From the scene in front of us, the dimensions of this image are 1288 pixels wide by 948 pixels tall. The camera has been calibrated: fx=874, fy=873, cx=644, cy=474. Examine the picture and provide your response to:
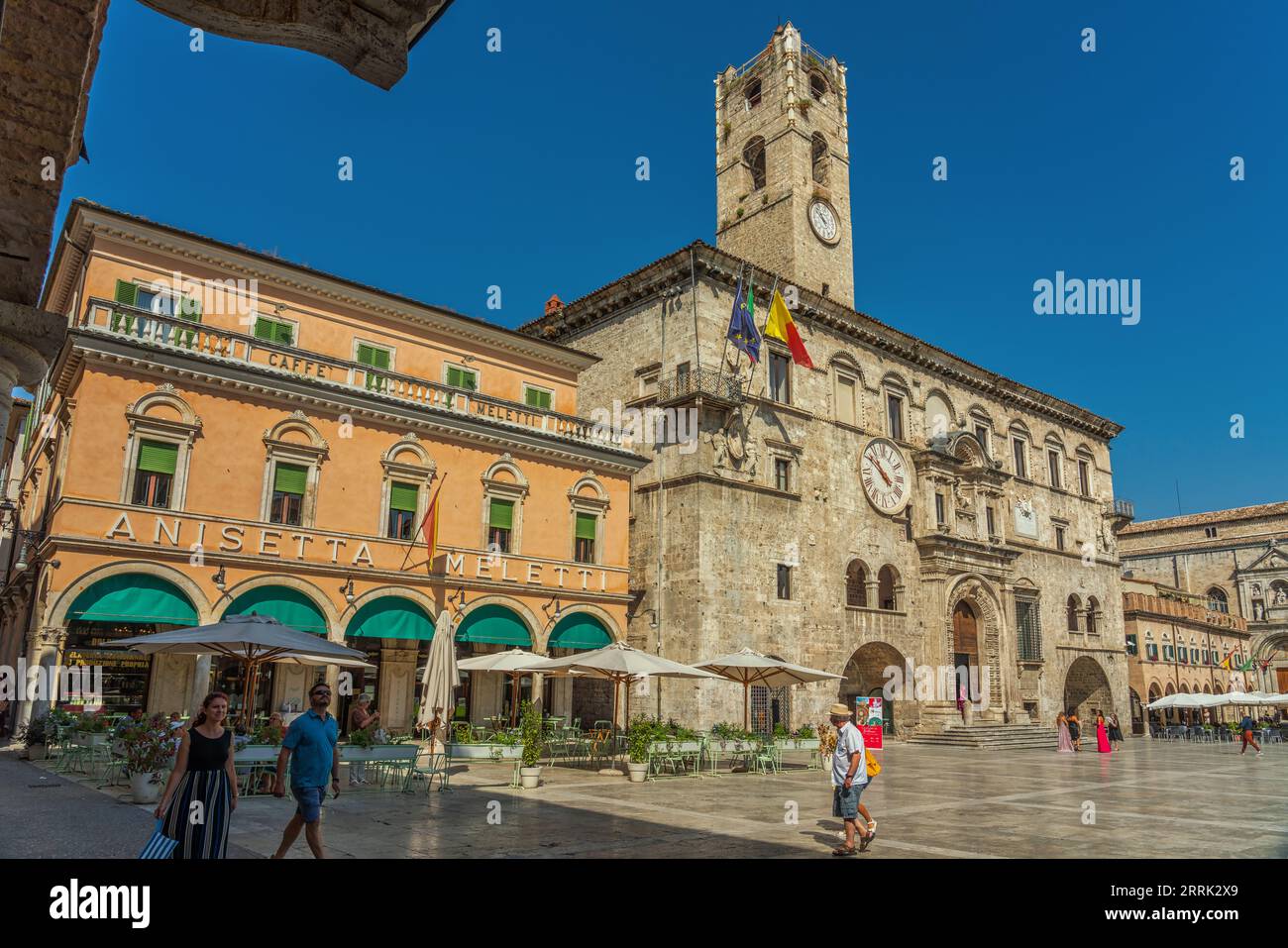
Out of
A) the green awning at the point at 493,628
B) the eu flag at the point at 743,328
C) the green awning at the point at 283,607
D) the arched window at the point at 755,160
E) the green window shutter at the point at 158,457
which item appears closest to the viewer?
the green window shutter at the point at 158,457

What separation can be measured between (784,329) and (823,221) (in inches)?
402

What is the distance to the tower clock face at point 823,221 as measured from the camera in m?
35.6

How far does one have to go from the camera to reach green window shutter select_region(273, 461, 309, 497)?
20391 mm

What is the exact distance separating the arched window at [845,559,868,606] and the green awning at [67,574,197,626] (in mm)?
22056

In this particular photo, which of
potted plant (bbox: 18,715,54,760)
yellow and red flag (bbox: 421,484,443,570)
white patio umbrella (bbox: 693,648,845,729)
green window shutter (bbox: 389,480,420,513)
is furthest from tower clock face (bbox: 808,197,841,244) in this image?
potted plant (bbox: 18,715,54,760)

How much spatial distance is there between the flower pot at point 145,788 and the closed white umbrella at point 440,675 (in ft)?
19.5

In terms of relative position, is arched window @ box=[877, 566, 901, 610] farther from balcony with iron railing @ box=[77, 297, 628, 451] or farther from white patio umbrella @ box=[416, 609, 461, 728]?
white patio umbrella @ box=[416, 609, 461, 728]

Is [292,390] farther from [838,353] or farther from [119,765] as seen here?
[838,353]

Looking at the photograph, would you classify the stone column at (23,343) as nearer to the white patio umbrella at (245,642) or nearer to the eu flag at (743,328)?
the white patio umbrella at (245,642)

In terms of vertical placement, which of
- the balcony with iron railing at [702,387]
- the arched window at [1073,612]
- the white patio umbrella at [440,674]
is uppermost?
the balcony with iron railing at [702,387]

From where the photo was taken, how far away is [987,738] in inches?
1286

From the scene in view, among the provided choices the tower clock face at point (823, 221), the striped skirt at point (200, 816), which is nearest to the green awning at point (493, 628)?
the striped skirt at point (200, 816)
